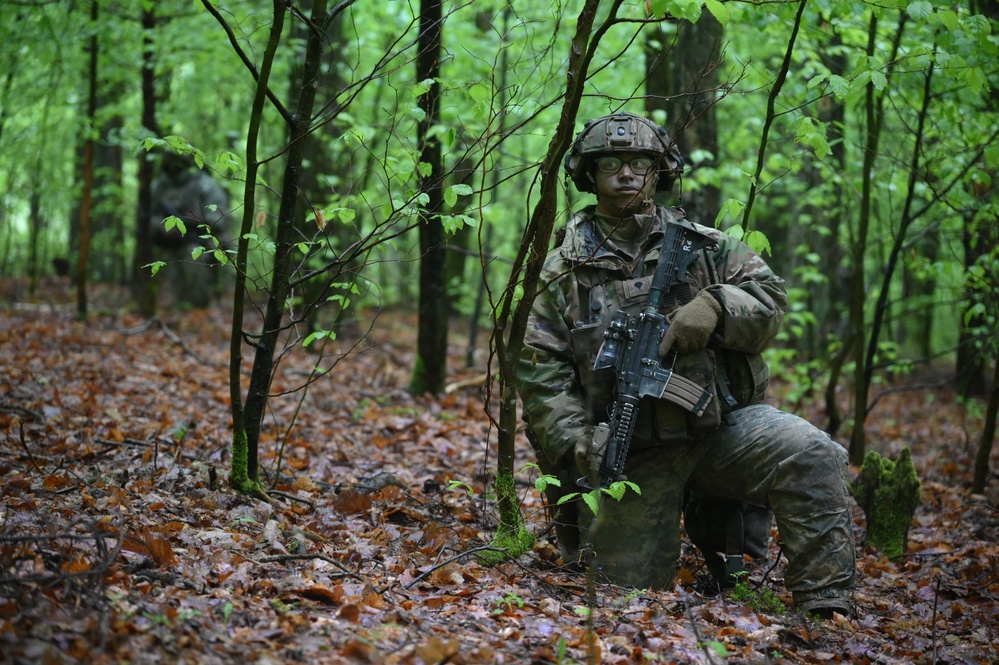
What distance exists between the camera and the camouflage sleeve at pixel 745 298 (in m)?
3.94

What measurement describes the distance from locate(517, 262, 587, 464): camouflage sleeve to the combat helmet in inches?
26.6

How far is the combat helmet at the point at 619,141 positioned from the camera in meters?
4.23

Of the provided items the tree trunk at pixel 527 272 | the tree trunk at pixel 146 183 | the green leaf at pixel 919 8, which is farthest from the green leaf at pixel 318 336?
the tree trunk at pixel 146 183

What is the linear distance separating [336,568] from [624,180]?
2.47m

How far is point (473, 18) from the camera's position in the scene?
1298cm

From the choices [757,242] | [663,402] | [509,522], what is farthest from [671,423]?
[757,242]

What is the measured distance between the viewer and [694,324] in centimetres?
387

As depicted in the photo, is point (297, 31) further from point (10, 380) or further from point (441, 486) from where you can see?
point (441, 486)

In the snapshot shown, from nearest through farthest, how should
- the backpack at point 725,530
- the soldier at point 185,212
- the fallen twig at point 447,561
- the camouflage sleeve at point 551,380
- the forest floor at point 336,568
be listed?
the forest floor at point 336,568 → the fallen twig at point 447,561 → the camouflage sleeve at point 551,380 → the backpack at point 725,530 → the soldier at point 185,212

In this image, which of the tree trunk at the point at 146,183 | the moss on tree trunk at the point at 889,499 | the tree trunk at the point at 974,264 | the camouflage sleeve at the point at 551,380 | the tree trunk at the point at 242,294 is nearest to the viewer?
the tree trunk at the point at 242,294

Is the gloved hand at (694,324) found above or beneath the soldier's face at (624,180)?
beneath

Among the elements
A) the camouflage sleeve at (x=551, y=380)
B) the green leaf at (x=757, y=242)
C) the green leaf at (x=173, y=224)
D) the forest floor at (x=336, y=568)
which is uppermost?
the green leaf at (x=757, y=242)

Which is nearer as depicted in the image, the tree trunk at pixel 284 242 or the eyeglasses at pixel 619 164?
the tree trunk at pixel 284 242

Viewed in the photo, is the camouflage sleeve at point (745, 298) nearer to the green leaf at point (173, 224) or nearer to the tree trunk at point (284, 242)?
the tree trunk at point (284, 242)
